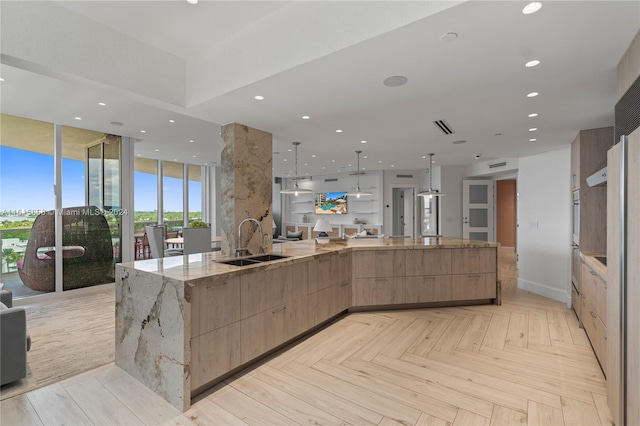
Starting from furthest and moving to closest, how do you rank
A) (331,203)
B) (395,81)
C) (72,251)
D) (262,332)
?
(331,203) < (72,251) < (262,332) < (395,81)

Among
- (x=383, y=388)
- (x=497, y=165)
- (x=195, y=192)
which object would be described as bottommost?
(x=383, y=388)

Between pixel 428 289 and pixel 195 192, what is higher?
pixel 195 192

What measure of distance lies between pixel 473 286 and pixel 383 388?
277 cm

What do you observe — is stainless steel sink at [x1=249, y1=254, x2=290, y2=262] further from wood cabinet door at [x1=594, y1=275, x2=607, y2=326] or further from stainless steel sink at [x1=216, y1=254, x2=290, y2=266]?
wood cabinet door at [x1=594, y1=275, x2=607, y2=326]

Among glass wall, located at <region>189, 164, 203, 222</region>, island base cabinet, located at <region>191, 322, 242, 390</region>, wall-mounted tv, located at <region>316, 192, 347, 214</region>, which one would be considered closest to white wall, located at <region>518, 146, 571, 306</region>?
island base cabinet, located at <region>191, 322, 242, 390</region>

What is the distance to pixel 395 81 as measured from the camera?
267 centimetres

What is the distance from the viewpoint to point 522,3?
1.68 m

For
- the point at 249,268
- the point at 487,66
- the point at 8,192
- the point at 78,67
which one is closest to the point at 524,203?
the point at 487,66

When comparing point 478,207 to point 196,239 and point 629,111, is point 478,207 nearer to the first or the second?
point 629,111

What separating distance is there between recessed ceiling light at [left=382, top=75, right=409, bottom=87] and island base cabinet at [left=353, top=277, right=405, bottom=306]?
102 inches

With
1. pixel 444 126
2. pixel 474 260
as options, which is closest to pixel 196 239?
pixel 444 126

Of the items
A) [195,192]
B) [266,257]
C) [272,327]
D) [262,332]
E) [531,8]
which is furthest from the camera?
[195,192]

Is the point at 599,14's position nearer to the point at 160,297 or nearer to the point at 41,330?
the point at 160,297

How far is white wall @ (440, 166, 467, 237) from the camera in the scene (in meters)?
8.09
